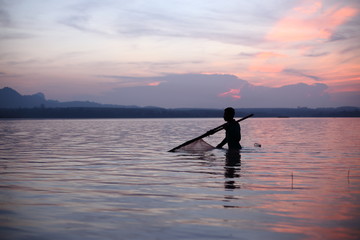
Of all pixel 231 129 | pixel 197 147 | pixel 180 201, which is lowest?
pixel 180 201

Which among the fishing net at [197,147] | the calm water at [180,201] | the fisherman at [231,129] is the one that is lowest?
the calm water at [180,201]

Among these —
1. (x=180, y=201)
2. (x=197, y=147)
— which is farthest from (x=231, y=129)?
(x=180, y=201)

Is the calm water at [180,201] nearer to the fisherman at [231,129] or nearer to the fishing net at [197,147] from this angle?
the fisherman at [231,129]

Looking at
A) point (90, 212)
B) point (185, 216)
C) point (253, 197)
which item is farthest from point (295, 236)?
point (90, 212)

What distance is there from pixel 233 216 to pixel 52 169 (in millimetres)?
8728

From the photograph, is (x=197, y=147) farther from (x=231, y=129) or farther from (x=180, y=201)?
(x=180, y=201)

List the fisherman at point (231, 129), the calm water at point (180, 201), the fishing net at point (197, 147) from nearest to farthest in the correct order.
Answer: the calm water at point (180, 201)
the fisherman at point (231, 129)
the fishing net at point (197, 147)

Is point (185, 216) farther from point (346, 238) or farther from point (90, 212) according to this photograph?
point (346, 238)

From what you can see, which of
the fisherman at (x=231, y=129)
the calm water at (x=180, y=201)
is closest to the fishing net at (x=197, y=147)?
the fisherman at (x=231, y=129)

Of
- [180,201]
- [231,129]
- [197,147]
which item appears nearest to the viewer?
[180,201]

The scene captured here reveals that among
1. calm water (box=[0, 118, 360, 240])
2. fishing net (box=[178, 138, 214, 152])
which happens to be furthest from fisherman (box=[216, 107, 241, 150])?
calm water (box=[0, 118, 360, 240])

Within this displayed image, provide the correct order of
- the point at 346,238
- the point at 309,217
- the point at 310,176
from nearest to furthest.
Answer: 1. the point at 346,238
2. the point at 309,217
3. the point at 310,176

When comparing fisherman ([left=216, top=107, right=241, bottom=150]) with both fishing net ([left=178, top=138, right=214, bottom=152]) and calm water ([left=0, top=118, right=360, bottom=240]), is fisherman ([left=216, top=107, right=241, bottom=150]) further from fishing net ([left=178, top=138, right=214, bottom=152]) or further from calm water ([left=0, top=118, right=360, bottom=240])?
calm water ([left=0, top=118, right=360, bottom=240])

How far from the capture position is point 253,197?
8867 mm
